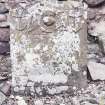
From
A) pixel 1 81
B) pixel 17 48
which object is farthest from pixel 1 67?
pixel 17 48

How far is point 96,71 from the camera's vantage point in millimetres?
3312

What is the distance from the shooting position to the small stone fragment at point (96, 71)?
130 inches

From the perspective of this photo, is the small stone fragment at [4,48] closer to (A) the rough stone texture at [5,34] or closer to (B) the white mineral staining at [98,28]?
(A) the rough stone texture at [5,34]

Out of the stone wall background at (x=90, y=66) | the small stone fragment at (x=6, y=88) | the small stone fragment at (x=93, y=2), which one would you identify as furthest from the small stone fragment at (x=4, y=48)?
the small stone fragment at (x=93, y=2)

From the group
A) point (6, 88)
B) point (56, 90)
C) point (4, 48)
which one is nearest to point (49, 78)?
point (56, 90)

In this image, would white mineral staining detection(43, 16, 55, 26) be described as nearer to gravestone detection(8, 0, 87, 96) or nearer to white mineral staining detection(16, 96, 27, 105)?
gravestone detection(8, 0, 87, 96)

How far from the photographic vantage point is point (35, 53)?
125 inches

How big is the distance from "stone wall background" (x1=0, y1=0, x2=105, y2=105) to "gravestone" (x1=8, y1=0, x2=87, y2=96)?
10cm

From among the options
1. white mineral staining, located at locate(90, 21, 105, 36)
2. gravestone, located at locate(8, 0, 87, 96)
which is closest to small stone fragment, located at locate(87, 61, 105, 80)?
gravestone, located at locate(8, 0, 87, 96)

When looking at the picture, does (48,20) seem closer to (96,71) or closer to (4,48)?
(96,71)

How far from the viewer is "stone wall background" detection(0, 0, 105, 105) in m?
3.06

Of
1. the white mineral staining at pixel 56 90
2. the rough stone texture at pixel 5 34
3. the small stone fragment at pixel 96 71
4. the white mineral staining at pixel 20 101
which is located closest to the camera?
the white mineral staining at pixel 20 101

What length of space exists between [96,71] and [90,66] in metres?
0.07

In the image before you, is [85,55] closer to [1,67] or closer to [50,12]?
[50,12]
